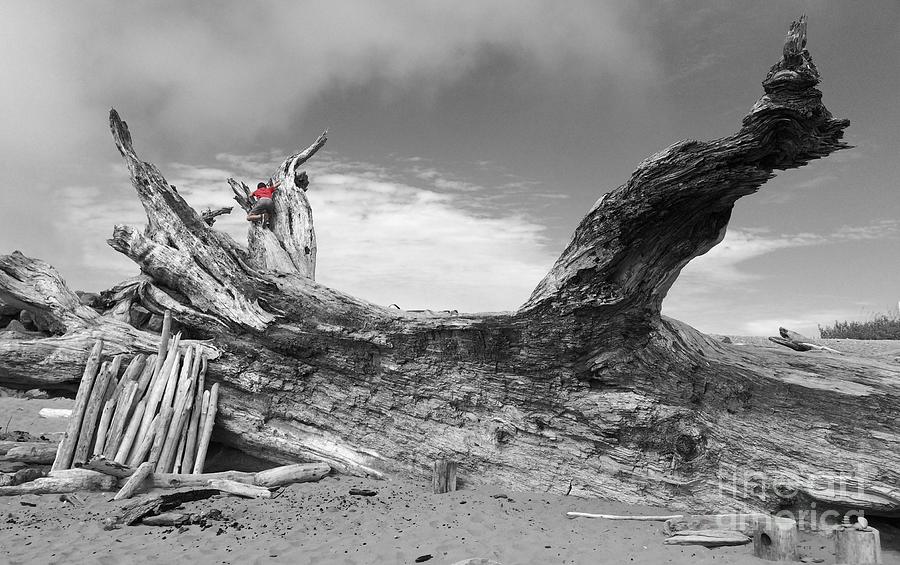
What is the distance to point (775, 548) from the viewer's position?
5.03 metres

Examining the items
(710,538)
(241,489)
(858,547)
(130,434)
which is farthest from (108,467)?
(858,547)

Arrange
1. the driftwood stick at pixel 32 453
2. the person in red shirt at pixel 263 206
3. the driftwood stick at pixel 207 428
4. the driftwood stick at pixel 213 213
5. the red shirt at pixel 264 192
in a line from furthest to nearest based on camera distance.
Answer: the driftwood stick at pixel 213 213
the red shirt at pixel 264 192
the person in red shirt at pixel 263 206
the driftwood stick at pixel 32 453
the driftwood stick at pixel 207 428

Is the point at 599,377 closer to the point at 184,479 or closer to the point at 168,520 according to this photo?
the point at 168,520

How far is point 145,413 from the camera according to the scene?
25.5ft

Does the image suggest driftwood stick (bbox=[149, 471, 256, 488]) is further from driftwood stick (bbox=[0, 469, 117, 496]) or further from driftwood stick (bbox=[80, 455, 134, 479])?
driftwood stick (bbox=[0, 469, 117, 496])

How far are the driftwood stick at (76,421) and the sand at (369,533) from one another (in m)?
0.57

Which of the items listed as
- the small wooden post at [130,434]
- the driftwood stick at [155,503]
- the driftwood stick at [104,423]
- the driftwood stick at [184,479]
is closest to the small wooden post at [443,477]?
the driftwood stick at [184,479]

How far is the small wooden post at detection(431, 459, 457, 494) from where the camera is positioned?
22.4 ft

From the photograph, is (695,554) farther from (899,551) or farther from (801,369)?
(801,369)

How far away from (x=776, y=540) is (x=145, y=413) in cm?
726

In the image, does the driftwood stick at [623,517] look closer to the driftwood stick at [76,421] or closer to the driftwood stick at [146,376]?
the driftwood stick at [146,376]

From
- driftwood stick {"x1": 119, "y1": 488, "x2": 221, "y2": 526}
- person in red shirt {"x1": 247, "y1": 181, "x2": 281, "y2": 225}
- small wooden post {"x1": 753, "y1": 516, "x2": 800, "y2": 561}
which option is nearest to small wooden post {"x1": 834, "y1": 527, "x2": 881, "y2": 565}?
small wooden post {"x1": 753, "y1": 516, "x2": 800, "y2": 561}

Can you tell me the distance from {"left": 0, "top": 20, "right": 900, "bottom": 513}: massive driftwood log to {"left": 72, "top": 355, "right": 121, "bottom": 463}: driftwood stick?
82 cm

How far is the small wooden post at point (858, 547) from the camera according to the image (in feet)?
15.8
